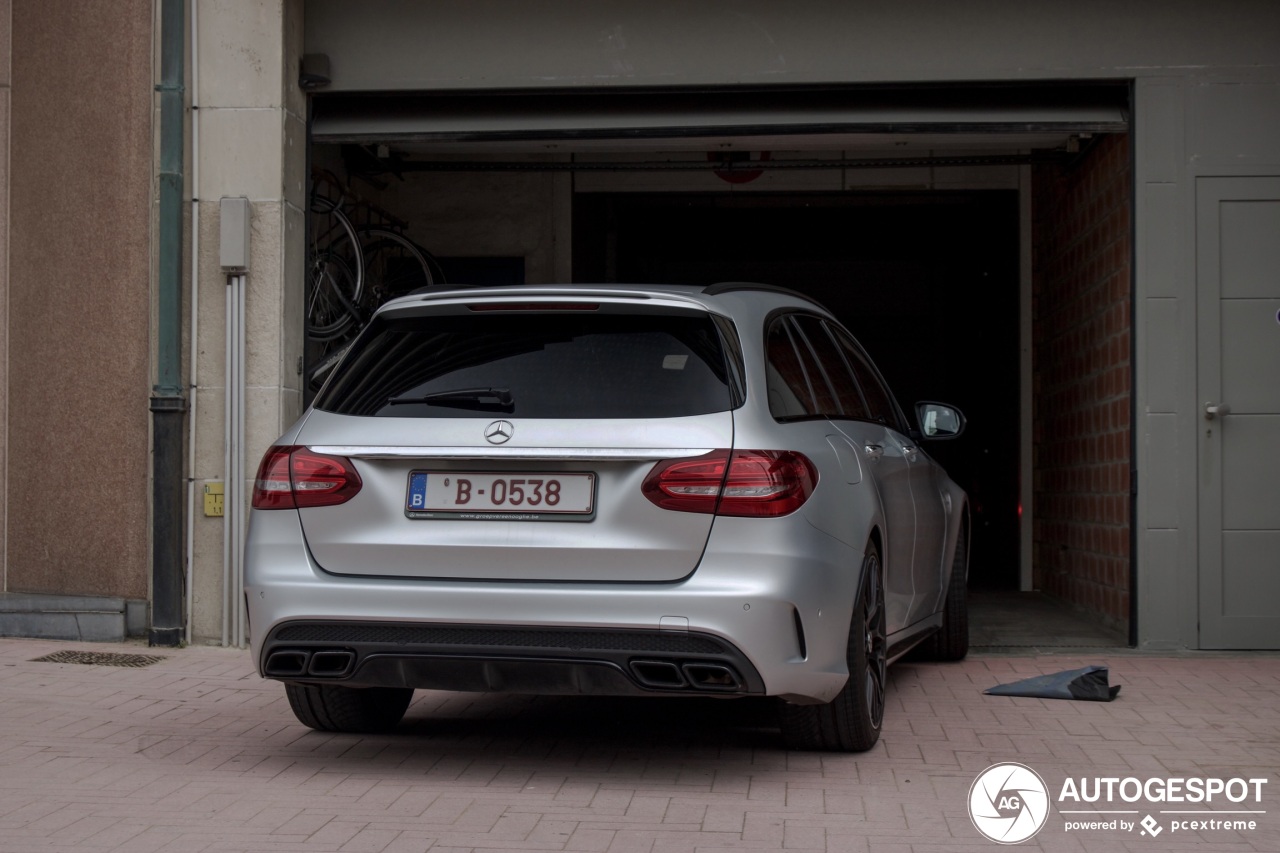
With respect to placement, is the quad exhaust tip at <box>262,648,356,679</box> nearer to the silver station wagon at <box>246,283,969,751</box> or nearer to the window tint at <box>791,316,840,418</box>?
the silver station wagon at <box>246,283,969,751</box>

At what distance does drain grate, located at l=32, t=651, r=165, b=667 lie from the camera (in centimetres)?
771

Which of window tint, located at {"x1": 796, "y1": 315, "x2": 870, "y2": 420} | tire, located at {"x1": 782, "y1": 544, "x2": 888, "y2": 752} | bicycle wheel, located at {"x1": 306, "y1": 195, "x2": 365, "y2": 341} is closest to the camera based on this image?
tire, located at {"x1": 782, "y1": 544, "x2": 888, "y2": 752}

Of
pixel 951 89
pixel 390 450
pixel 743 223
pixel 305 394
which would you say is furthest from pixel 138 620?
pixel 743 223

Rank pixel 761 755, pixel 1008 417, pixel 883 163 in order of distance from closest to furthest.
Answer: pixel 761 755, pixel 883 163, pixel 1008 417

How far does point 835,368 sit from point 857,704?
4.91 ft

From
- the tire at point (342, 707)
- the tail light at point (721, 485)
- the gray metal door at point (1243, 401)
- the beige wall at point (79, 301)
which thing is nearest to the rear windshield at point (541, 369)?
the tail light at point (721, 485)

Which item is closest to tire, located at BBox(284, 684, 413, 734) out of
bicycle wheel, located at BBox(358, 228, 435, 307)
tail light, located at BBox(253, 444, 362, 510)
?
tail light, located at BBox(253, 444, 362, 510)

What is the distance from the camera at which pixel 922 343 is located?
1920 centimetres

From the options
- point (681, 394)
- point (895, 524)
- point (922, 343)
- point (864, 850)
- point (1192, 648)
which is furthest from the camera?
point (922, 343)

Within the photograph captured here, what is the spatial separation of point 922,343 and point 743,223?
3.71m

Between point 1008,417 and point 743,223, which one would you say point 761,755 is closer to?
point 1008,417

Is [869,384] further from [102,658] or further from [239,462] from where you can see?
[102,658]

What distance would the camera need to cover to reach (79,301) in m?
8.48

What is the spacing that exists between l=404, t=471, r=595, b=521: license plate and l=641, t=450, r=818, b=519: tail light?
22 cm
